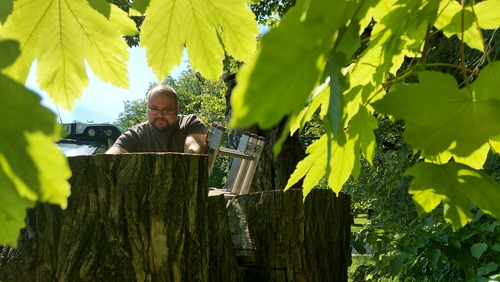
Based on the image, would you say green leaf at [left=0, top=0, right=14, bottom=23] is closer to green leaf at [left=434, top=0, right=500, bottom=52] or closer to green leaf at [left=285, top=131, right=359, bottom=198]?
green leaf at [left=285, top=131, right=359, bottom=198]

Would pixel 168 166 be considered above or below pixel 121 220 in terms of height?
above

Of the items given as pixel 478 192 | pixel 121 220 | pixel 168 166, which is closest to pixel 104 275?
pixel 121 220

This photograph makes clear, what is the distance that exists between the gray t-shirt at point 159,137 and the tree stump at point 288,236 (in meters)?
0.81

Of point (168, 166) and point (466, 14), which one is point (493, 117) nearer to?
point (466, 14)

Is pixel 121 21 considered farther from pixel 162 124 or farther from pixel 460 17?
pixel 162 124

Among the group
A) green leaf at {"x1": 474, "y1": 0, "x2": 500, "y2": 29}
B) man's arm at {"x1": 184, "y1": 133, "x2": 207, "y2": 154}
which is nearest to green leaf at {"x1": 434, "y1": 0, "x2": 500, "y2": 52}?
green leaf at {"x1": 474, "y1": 0, "x2": 500, "y2": 29}

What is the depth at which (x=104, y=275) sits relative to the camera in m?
1.57

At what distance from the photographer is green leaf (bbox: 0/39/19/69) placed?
1.01 feet

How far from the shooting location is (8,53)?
31 cm

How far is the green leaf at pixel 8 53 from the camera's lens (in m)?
0.31

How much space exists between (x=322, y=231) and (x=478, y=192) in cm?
157

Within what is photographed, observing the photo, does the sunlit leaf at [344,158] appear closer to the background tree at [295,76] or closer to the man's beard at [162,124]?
the background tree at [295,76]

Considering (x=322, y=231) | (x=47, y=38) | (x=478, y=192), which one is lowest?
(x=322, y=231)

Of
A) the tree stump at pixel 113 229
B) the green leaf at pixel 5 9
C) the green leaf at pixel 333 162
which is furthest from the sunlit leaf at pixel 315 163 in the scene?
the tree stump at pixel 113 229
